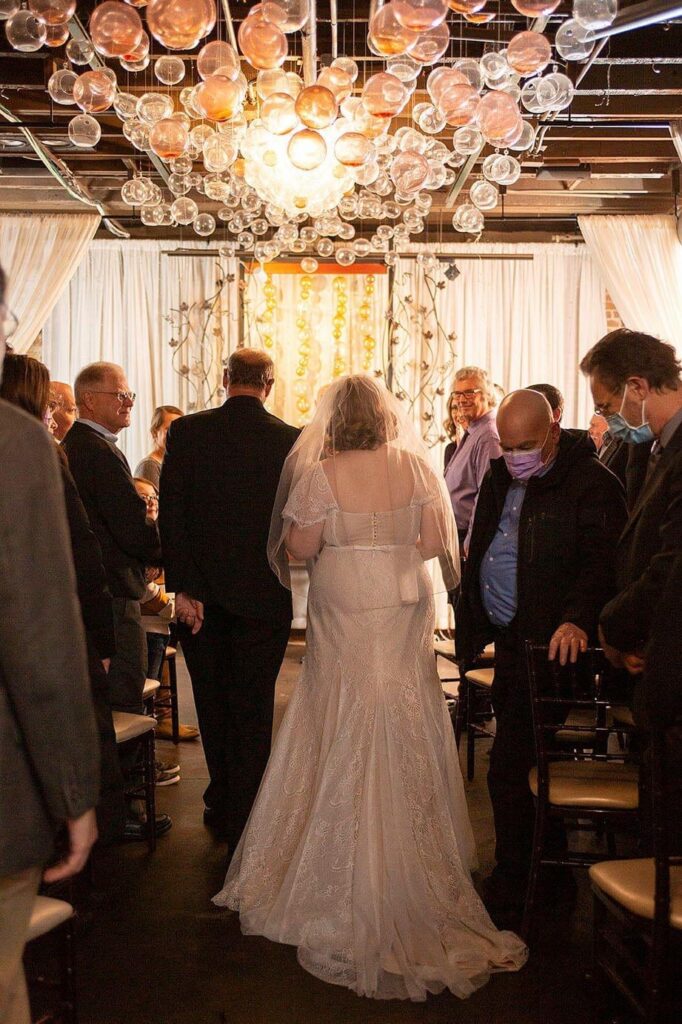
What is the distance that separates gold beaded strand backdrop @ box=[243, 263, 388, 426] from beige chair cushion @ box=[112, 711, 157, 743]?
587 cm

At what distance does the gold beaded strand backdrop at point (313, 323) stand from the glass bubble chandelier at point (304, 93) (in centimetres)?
394

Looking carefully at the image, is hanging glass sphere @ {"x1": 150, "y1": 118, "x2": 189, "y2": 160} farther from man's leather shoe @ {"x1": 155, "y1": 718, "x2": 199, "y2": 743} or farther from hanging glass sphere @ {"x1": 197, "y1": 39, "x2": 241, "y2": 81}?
man's leather shoe @ {"x1": 155, "y1": 718, "x2": 199, "y2": 743}

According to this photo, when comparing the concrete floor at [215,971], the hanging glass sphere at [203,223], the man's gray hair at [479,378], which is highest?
the hanging glass sphere at [203,223]

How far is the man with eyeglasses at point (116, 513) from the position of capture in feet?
13.4

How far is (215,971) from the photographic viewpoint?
3217 millimetres

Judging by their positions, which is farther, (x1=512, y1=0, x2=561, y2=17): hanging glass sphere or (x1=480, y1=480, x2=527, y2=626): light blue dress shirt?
(x1=480, y1=480, x2=527, y2=626): light blue dress shirt

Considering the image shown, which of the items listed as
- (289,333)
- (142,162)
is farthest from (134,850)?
(289,333)

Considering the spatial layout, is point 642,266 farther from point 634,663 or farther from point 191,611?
point 634,663

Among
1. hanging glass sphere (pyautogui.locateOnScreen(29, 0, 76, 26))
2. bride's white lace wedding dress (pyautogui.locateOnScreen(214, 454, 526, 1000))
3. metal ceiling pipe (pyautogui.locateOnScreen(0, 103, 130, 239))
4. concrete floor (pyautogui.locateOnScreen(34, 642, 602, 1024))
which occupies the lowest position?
concrete floor (pyautogui.locateOnScreen(34, 642, 602, 1024))

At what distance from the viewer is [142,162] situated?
26.6 ft

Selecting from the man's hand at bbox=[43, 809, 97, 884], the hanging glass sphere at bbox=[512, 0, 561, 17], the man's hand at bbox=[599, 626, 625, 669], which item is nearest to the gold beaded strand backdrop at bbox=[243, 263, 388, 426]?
the hanging glass sphere at bbox=[512, 0, 561, 17]

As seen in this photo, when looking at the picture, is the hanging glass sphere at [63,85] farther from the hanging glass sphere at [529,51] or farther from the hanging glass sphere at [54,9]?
the hanging glass sphere at [529,51]

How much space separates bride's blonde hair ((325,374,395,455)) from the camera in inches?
141

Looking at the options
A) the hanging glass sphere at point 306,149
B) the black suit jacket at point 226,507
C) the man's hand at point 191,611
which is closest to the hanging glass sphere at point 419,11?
the hanging glass sphere at point 306,149
